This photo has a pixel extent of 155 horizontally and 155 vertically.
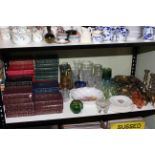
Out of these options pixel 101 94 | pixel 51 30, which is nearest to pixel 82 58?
pixel 101 94

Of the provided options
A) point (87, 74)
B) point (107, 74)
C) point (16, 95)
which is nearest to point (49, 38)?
point (16, 95)

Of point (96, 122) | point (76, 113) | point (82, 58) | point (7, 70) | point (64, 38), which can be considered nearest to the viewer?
point (64, 38)

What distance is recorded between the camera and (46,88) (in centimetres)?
154

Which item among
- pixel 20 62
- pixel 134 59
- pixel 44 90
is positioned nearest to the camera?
pixel 44 90

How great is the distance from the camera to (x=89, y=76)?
70.6 inches

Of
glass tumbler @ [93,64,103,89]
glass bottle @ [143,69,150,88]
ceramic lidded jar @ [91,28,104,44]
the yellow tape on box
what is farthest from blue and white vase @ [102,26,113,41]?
the yellow tape on box

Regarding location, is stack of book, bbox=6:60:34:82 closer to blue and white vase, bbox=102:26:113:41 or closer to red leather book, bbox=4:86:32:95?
red leather book, bbox=4:86:32:95

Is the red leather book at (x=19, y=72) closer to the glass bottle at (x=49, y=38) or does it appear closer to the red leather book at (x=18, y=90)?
the red leather book at (x=18, y=90)

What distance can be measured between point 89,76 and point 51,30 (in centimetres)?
49

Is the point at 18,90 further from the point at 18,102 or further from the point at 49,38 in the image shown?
the point at 49,38

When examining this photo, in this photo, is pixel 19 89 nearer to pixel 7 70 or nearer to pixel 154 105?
pixel 7 70

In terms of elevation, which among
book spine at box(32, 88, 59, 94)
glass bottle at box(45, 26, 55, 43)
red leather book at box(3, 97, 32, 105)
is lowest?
red leather book at box(3, 97, 32, 105)

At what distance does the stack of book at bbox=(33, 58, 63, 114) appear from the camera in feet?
4.82

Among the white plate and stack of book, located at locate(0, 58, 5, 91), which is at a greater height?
stack of book, located at locate(0, 58, 5, 91)
